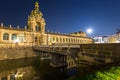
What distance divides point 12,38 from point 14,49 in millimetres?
6009

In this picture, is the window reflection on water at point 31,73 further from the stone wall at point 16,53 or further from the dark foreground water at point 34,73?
the stone wall at point 16,53

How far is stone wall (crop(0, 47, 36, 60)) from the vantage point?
128 ft

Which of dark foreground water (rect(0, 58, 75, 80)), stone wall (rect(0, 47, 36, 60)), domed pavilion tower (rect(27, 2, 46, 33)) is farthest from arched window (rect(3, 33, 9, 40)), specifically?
dark foreground water (rect(0, 58, 75, 80))

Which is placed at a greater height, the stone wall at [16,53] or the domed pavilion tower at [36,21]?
the domed pavilion tower at [36,21]

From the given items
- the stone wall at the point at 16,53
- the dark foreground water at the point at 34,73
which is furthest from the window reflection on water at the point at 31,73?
the stone wall at the point at 16,53

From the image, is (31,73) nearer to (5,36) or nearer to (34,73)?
(34,73)

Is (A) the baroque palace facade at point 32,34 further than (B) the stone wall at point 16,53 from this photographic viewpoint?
Yes

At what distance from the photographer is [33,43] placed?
174ft

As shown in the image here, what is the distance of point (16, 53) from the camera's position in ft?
139

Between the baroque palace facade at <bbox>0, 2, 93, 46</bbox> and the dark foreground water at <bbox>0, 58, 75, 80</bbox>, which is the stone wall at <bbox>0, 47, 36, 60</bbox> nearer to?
the baroque palace facade at <bbox>0, 2, 93, 46</bbox>

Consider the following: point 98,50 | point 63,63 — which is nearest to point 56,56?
point 63,63

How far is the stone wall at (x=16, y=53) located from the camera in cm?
3907

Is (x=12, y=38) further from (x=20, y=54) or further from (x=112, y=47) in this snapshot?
(x=112, y=47)

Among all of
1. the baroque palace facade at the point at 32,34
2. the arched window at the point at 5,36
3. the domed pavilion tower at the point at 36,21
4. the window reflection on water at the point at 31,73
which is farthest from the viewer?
the domed pavilion tower at the point at 36,21
